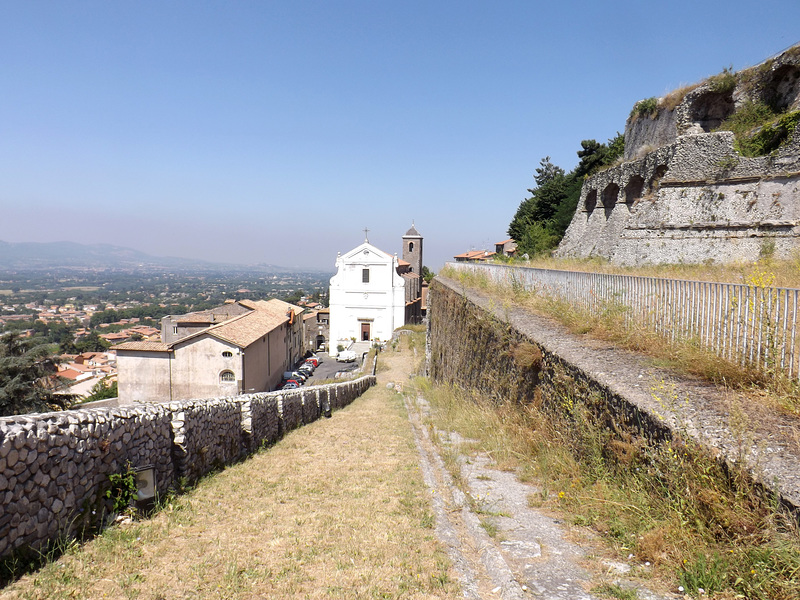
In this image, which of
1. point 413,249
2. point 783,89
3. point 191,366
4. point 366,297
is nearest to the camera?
point 783,89

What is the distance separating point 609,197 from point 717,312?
18766 millimetres

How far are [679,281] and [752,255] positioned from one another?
37.9 feet

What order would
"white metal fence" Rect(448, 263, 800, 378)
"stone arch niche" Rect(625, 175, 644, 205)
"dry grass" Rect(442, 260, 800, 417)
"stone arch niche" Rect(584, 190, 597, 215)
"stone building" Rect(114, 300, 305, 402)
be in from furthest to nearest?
"stone building" Rect(114, 300, 305, 402) → "stone arch niche" Rect(584, 190, 597, 215) → "stone arch niche" Rect(625, 175, 644, 205) → "white metal fence" Rect(448, 263, 800, 378) → "dry grass" Rect(442, 260, 800, 417)

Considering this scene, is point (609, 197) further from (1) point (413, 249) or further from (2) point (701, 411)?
(1) point (413, 249)

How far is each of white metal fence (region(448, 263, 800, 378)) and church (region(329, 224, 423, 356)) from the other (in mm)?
40621

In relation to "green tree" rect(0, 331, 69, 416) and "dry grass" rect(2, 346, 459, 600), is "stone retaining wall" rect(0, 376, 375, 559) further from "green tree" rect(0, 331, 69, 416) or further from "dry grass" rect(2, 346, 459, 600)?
"green tree" rect(0, 331, 69, 416)

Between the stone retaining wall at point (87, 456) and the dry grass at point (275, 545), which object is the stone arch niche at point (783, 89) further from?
the stone retaining wall at point (87, 456)

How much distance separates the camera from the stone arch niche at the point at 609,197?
21234 millimetres

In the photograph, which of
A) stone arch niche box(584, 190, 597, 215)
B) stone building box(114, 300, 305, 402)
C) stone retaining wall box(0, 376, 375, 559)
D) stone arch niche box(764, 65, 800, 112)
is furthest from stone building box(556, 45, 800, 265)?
stone building box(114, 300, 305, 402)

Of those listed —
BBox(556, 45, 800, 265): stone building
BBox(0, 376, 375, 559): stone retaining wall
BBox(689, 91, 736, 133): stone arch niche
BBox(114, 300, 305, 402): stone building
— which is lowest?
A: BBox(114, 300, 305, 402): stone building

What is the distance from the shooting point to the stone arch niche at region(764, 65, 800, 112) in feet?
48.4

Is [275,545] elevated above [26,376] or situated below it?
above

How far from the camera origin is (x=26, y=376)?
24375 millimetres

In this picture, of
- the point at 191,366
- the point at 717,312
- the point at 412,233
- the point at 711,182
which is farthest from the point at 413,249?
the point at 717,312
